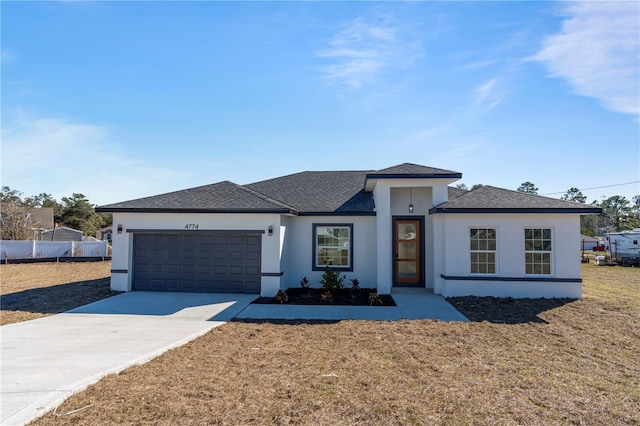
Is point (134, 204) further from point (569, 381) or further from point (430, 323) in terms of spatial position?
point (569, 381)

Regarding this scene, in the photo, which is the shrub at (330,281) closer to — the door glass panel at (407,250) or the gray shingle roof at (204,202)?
the door glass panel at (407,250)

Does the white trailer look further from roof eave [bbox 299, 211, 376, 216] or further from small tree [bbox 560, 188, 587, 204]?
small tree [bbox 560, 188, 587, 204]

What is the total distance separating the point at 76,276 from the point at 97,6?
39.1 feet

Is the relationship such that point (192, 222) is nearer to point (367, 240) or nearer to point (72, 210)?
point (367, 240)

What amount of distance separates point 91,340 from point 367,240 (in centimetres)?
880

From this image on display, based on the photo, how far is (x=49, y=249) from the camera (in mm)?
21219

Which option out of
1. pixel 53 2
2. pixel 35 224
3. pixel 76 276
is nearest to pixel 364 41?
pixel 53 2

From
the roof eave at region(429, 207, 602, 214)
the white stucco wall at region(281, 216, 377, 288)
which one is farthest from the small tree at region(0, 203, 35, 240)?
the roof eave at region(429, 207, 602, 214)

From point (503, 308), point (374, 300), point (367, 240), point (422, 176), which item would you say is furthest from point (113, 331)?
point (503, 308)

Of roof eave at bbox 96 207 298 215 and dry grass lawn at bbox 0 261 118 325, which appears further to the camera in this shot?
roof eave at bbox 96 207 298 215

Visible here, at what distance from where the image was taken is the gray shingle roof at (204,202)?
11.2 m

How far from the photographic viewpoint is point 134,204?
11.7m

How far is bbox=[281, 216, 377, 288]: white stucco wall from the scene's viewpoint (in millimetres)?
12383

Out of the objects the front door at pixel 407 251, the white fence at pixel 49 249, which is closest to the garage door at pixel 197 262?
the front door at pixel 407 251
